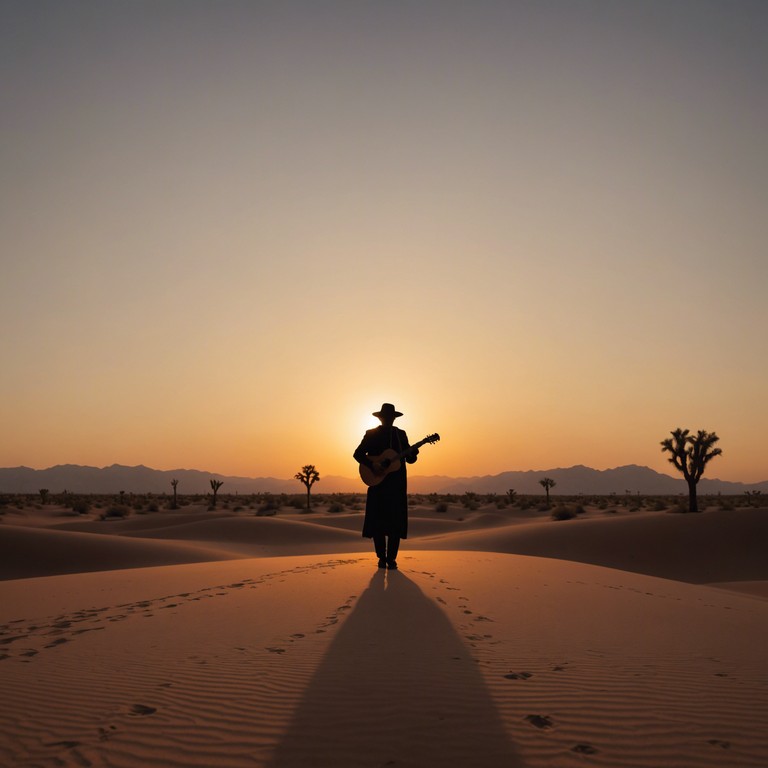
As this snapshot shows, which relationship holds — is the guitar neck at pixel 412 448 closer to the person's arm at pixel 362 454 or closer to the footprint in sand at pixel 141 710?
the person's arm at pixel 362 454

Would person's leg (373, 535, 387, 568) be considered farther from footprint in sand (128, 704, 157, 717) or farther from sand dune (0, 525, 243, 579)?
sand dune (0, 525, 243, 579)

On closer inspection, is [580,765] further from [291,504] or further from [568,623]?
[291,504]

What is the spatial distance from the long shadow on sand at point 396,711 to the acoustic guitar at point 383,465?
4.14 meters

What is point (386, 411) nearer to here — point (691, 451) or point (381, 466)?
point (381, 466)

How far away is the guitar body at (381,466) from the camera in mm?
9930

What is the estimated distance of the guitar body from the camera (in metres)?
9.93

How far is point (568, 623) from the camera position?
681 cm

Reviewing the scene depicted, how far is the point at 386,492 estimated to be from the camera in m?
9.94

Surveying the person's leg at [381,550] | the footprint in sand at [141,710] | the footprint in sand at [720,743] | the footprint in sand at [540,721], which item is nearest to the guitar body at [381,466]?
the person's leg at [381,550]

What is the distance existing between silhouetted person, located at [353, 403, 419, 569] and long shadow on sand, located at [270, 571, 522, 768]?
13.4 ft

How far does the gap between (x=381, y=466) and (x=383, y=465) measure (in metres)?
0.04

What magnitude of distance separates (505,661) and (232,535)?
87.4 ft

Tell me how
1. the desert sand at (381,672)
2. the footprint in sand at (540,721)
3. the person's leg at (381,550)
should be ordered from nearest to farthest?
the desert sand at (381,672) → the footprint in sand at (540,721) → the person's leg at (381,550)

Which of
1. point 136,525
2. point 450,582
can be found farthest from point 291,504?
point 450,582
